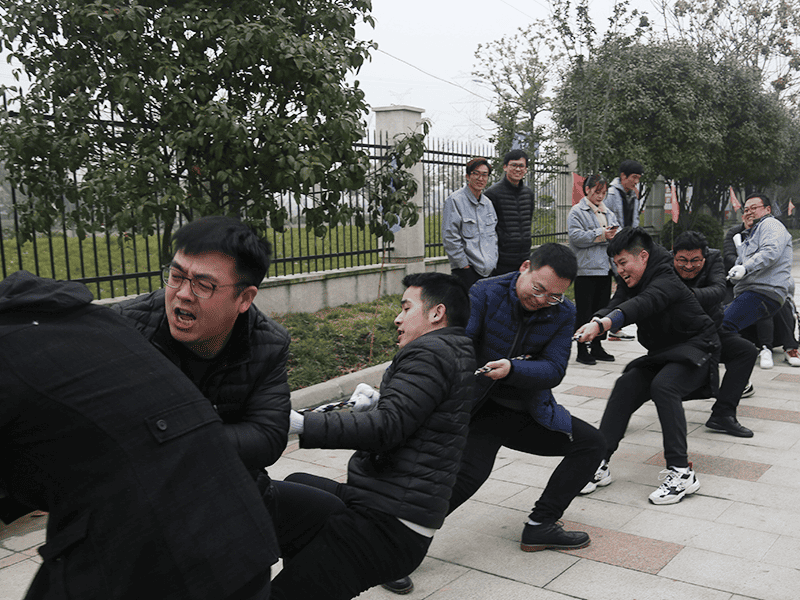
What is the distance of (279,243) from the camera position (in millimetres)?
9539

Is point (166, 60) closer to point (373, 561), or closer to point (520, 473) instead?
point (520, 473)

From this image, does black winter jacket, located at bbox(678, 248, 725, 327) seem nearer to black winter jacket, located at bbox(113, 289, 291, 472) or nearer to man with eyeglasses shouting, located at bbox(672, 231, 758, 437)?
man with eyeglasses shouting, located at bbox(672, 231, 758, 437)

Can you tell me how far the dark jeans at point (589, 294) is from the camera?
7.93m

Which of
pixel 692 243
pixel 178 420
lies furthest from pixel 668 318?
pixel 178 420

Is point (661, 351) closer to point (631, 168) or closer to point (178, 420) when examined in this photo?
point (178, 420)

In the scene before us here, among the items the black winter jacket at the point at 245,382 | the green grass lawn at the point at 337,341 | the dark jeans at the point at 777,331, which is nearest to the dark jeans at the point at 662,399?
the green grass lawn at the point at 337,341

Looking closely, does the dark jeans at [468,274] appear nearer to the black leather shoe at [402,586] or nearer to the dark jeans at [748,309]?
the dark jeans at [748,309]

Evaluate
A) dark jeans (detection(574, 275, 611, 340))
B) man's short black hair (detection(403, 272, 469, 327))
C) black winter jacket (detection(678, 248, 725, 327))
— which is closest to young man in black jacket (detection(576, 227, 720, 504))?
black winter jacket (detection(678, 248, 725, 327))

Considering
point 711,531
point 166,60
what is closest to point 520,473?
point 711,531

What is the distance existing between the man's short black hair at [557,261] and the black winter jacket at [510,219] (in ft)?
14.5

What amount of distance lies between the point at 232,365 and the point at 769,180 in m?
23.2

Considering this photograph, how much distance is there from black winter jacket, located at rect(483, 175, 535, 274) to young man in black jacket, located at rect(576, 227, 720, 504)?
10.6 ft

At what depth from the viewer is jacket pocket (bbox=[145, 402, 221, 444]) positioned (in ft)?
4.30

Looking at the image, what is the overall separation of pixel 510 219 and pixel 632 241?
346 centimetres
